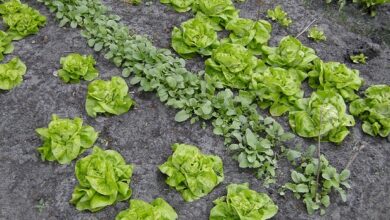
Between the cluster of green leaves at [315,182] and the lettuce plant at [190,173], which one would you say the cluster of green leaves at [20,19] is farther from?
the cluster of green leaves at [315,182]

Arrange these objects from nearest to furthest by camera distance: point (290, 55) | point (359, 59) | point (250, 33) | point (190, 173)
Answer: point (190, 173)
point (290, 55)
point (250, 33)
point (359, 59)

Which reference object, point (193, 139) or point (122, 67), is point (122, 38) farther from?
point (193, 139)

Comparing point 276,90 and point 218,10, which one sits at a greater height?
point 218,10

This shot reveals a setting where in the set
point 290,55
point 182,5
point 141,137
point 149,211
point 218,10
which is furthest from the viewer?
point 182,5

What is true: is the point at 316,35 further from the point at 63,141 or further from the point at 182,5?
the point at 63,141

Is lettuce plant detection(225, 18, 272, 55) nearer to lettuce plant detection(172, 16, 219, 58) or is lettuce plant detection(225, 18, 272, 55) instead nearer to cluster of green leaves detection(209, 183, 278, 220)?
lettuce plant detection(172, 16, 219, 58)

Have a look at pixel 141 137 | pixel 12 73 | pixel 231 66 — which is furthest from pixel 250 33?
pixel 12 73

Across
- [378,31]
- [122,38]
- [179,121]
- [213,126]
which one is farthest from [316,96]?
[122,38]
